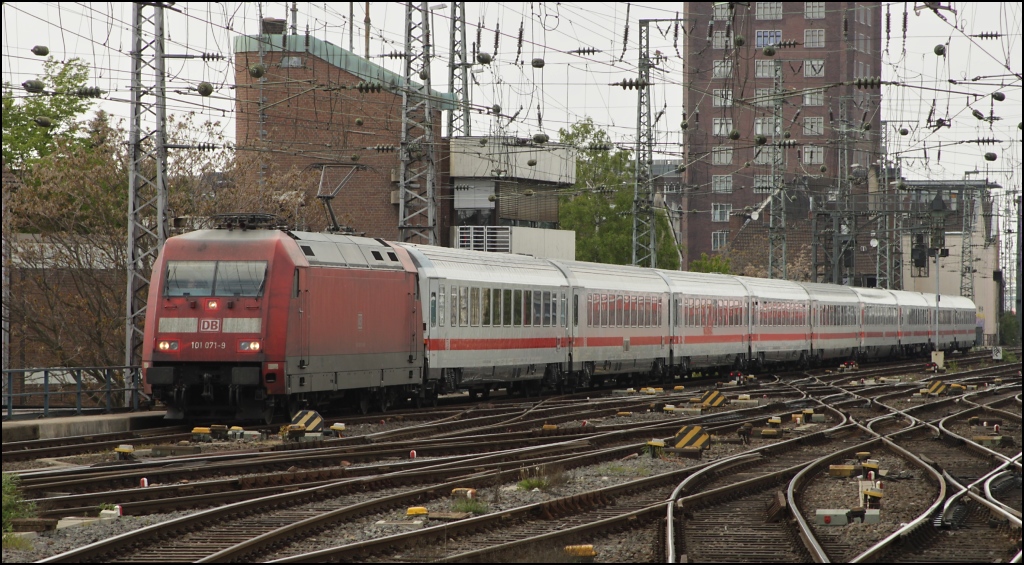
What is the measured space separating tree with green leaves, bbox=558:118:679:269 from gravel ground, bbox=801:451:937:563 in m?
57.2

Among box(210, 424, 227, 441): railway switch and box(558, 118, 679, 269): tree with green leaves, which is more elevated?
box(558, 118, 679, 269): tree with green leaves

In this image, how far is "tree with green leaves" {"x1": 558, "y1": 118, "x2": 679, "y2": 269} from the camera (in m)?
75.7

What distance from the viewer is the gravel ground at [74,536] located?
10.3 m

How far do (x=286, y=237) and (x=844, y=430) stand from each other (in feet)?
34.3

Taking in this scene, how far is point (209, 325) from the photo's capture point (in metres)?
21.1

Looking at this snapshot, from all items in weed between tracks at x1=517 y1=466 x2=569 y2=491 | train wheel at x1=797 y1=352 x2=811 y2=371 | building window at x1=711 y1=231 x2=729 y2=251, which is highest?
building window at x1=711 y1=231 x2=729 y2=251

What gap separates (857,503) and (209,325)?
1131 centimetres

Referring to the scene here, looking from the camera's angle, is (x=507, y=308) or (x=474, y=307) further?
(x=507, y=308)

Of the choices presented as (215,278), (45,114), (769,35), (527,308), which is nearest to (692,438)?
(215,278)

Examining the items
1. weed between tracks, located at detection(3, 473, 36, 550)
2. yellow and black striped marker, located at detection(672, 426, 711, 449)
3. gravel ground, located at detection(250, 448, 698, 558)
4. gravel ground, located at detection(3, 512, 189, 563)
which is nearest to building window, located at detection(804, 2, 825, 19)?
yellow and black striped marker, located at detection(672, 426, 711, 449)

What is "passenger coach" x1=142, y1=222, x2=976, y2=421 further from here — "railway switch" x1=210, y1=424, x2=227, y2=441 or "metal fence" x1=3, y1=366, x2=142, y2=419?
"metal fence" x1=3, y1=366, x2=142, y2=419

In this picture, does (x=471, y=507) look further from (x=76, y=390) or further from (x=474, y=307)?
(x=474, y=307)


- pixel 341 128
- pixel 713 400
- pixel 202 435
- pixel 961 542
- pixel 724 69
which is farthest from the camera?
pixel 724 69

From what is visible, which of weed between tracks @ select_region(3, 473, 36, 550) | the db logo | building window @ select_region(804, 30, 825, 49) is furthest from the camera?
building window @ select_region(804, 30, 825, 49)
